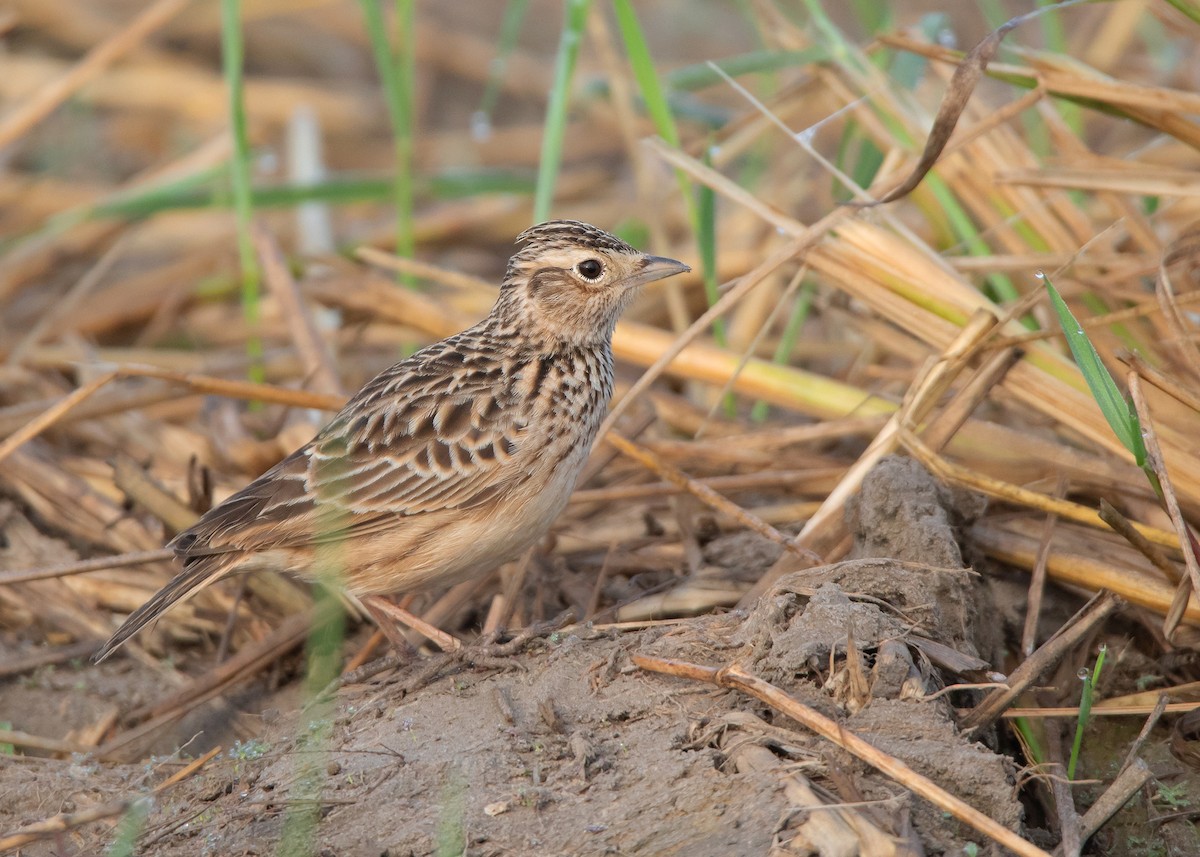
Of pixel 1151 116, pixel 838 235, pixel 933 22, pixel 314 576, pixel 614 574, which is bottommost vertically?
pixel 614 574

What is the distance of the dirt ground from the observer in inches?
134

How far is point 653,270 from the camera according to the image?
5316 millimetres

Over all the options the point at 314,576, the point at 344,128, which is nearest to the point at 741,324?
the point at 314,576

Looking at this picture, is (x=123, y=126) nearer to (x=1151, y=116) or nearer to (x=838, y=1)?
(x=838, y=1)

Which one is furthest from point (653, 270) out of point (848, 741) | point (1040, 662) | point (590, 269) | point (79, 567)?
point (79, 567)

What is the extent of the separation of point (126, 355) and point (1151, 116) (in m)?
5.67

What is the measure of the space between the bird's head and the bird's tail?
1547 millimetres

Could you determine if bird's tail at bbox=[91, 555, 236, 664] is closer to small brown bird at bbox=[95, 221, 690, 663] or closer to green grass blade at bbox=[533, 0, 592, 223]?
small brown bird at bbox=[95, 221, 690, 663]

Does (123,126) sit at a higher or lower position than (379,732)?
higher

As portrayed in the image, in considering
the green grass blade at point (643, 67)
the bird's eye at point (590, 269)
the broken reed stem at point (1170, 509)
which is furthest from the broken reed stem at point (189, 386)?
the broken reed stem at point (1170, 509)

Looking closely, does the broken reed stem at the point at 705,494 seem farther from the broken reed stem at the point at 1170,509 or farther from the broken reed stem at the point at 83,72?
the broken reed stem at the point at 83,72

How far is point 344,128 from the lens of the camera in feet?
36.6

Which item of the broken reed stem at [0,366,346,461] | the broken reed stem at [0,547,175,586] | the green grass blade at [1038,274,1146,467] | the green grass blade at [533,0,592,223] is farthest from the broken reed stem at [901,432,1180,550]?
the broken reed stem at [0,547,175,586]

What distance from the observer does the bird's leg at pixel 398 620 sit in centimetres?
499
